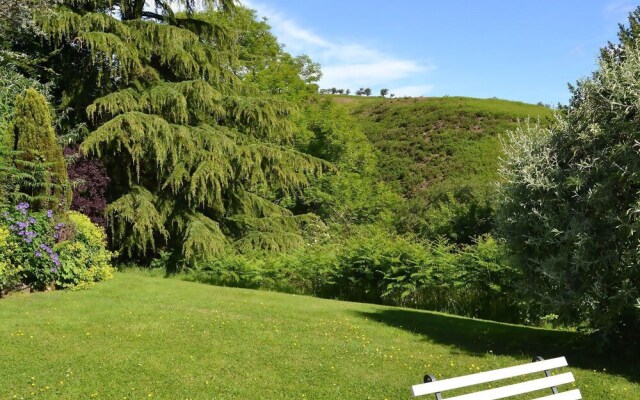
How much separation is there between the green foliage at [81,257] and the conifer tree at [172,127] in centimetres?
332

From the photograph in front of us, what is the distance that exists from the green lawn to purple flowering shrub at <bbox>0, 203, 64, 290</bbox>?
1.52 feet

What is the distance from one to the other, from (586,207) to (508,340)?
2514 millimetres

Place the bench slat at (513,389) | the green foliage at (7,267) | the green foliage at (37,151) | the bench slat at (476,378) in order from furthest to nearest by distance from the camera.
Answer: the green foliage at (37,151) → the green foliage at (7,267) → the bench slat at (513,389) → the bench slat at (476,378)

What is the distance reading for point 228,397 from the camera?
18.1 ft

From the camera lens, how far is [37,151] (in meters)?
10.7

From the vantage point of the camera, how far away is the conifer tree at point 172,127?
49.0ft

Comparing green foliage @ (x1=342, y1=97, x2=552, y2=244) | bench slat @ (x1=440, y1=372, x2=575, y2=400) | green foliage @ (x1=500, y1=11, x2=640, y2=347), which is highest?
green foliage @ (x1=342, y1=97, x2=552, y2=244)

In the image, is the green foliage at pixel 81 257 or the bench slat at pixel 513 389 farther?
the green foliage at pixel 81 257

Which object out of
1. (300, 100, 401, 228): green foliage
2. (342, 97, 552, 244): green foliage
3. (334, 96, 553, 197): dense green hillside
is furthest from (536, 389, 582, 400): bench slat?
(334, 96, 553, 197): dense green hillside

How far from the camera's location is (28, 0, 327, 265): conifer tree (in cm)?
1495

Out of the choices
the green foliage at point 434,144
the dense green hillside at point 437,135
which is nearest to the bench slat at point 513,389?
the green foliage at point 434,144

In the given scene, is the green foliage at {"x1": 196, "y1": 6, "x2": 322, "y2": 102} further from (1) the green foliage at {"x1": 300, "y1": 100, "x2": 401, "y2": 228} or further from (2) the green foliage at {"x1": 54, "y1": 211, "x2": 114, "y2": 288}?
(2) the green foliage at {"x1": 54, "y1": 211, "x2": 114, "y2": 288}

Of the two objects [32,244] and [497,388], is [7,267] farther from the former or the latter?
[497,388]

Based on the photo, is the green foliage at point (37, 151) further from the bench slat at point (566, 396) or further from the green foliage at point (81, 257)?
the bench slat at point (566, 396)
